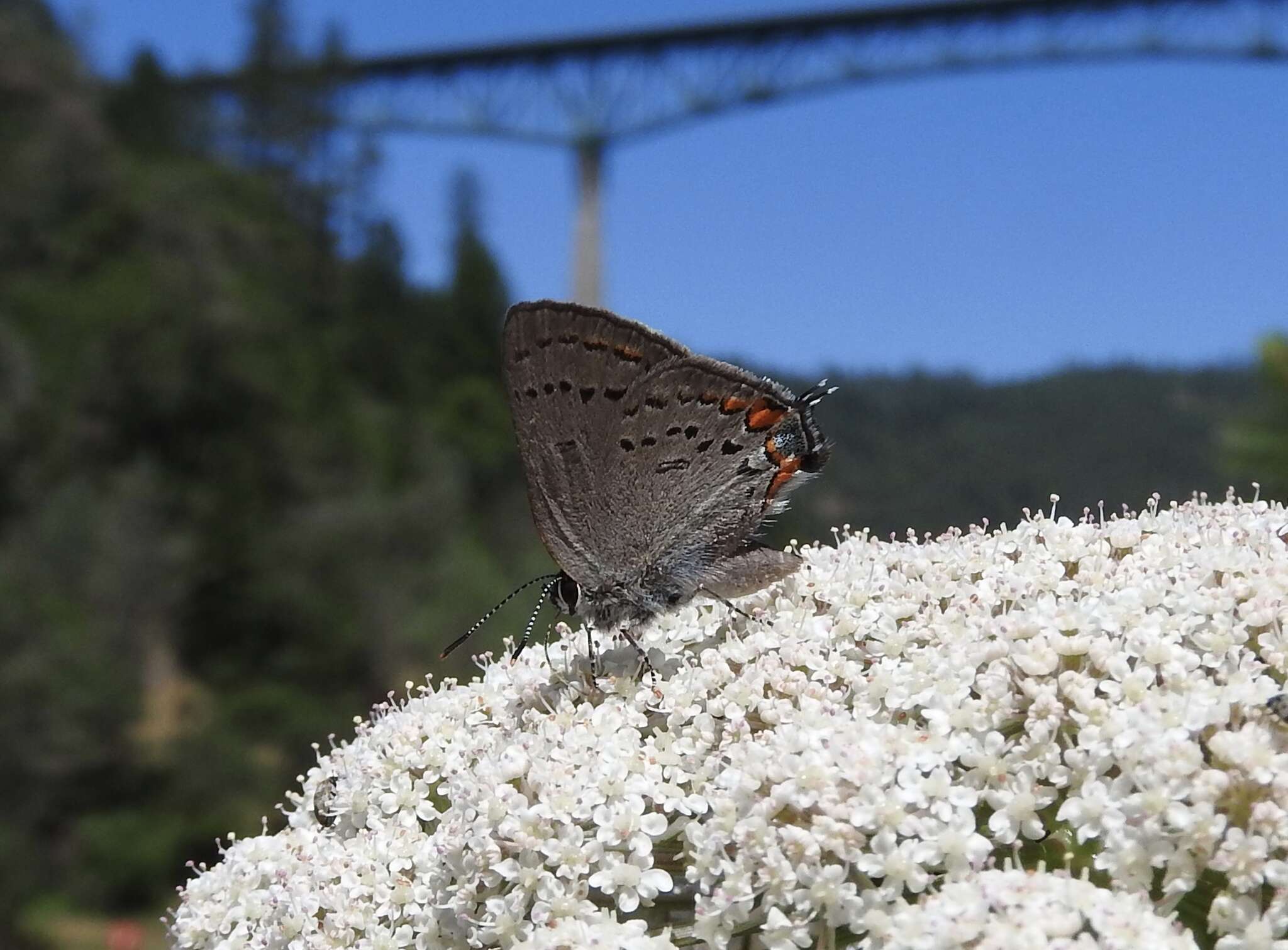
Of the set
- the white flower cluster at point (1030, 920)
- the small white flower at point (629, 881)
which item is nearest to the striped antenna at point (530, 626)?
the small white flower at point (629, 881)

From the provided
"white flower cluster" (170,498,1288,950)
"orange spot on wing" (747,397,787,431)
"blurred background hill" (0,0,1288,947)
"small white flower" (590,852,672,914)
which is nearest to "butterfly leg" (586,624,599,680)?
"white flower cluster" (170,498,1288,950)

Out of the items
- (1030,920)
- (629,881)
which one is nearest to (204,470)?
(629,881)

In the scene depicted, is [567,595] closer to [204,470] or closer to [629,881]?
[629,881]

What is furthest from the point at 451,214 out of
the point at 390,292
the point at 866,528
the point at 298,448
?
the point at 866,528

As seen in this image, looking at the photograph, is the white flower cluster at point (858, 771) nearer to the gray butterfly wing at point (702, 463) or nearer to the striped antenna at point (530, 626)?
the striped antenna at point (530, 626)

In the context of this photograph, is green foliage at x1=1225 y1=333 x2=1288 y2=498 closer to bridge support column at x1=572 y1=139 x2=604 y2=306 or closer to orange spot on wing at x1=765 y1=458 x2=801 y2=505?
orange spot on wing at x1=765 y1=458 x2=801 y2=505

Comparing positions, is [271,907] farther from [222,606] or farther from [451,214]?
[451,214]
